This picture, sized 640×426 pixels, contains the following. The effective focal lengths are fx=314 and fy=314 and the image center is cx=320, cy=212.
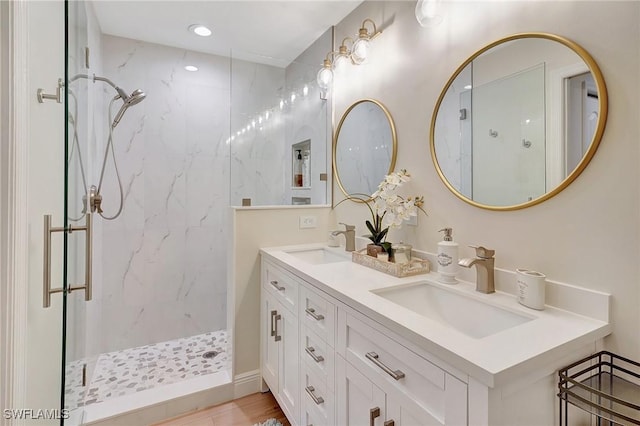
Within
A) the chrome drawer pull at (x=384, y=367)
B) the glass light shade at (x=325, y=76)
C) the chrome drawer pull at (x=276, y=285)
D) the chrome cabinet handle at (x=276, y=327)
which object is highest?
the glass light shade at (x=325, y=76)

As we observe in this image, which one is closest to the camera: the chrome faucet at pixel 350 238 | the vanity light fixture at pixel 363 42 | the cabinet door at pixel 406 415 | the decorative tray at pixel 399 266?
the cabinet door at pixel 406 415

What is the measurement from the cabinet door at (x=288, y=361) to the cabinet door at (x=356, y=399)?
41cm

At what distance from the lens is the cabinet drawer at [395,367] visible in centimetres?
82

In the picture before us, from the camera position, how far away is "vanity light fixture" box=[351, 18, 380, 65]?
6.24 ft

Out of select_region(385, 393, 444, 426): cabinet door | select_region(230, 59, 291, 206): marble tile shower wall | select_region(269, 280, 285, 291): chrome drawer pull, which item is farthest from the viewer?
select_region(230, 59, 291, 206): marble tile shower wall

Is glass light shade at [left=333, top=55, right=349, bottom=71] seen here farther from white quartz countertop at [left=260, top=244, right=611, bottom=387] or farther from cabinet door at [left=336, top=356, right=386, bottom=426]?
cabinet door at [left=336, top=356, right=386, bottom=426]

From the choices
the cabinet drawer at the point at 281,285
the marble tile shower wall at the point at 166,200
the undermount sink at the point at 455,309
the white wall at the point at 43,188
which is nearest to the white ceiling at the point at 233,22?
the marble tile shower wall at the point at 166,200

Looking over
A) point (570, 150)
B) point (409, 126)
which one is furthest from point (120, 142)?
point (570, 150)

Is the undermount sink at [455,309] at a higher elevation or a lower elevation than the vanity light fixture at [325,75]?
lower

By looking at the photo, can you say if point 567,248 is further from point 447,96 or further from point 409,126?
point 409,126

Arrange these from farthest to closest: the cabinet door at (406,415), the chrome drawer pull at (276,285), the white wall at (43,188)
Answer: the chrome drawer pull at (276,285) → the white wall at (43,188) → the cabinet door at (406,415)

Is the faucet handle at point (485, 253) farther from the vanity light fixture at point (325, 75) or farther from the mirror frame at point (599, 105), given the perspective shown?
the vanity light fixture at point (325, 75)

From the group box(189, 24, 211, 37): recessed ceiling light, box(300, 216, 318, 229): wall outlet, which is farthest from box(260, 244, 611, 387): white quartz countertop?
box(189, 24, 211, 37): recessed ceiling light

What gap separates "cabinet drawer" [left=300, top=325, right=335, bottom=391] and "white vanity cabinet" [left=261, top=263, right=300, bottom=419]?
0.08 metres
